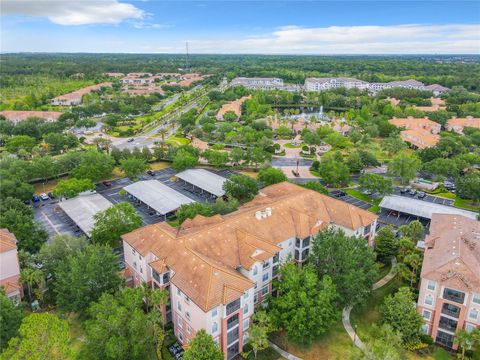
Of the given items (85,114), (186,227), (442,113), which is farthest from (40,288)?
(442,113)

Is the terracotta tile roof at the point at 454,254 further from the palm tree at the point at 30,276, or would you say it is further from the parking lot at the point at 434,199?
the palm tree at the point at 30,276

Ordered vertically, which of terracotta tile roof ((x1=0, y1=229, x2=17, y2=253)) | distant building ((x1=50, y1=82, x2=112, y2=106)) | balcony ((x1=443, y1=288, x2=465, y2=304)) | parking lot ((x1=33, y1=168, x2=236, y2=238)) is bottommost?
parking lot ((x1=33, y1=168, x2=236, y2=238))

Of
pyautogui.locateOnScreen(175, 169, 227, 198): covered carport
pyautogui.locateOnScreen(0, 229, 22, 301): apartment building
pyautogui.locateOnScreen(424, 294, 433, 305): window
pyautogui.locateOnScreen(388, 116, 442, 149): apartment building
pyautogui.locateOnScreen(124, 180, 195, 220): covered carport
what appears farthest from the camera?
pyautogui.locateOnScreen(388, 116, 442, 149): apartment building

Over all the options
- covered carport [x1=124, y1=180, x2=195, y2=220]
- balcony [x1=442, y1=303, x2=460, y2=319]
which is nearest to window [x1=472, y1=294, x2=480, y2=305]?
balcony [x1=442, y1=303, x2=460, y2=319]

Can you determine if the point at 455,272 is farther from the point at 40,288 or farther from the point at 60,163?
the point at 60,163

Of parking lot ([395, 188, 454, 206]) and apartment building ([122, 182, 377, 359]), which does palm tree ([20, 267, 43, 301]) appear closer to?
apartment building ([122, 182, 377, 359])

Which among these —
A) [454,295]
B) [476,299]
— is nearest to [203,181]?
[454,295]
